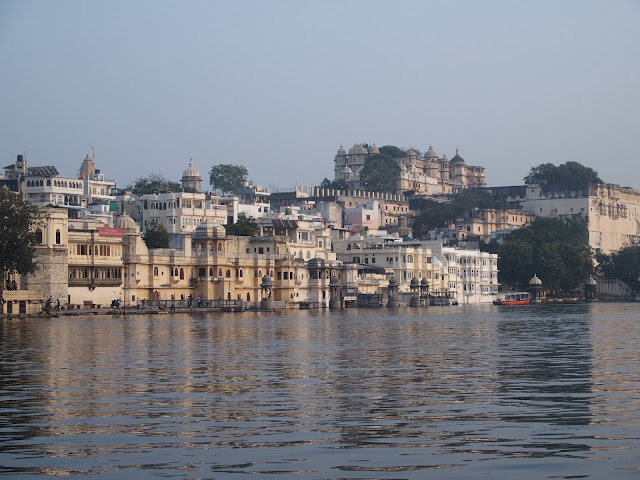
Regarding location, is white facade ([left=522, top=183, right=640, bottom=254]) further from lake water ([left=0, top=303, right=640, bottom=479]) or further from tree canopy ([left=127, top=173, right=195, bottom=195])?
lake water ([left=0, top=303, right=640, bottom=479])

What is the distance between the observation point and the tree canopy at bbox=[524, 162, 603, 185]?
188 meters

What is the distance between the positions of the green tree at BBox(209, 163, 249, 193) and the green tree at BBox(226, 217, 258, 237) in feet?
183

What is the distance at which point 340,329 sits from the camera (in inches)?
2076

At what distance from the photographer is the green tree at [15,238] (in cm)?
6756

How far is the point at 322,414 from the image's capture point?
17766mm

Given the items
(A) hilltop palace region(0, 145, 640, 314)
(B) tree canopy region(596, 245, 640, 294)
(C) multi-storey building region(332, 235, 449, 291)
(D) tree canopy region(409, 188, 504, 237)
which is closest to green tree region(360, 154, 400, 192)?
(D) tree canopy region(409, 188, 504, 237)

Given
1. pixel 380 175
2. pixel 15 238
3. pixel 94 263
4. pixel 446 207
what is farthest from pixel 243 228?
pixel 380 175

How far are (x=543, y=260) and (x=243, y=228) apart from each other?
41318 millimetres

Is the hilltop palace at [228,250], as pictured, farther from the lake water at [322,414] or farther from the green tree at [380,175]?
the lake water at [322,414]

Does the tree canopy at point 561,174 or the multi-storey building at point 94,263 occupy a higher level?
the tree canopy at point 561,174

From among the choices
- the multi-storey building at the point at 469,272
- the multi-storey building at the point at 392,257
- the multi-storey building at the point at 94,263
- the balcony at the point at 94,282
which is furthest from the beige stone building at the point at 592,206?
the balcony at the point at 94,282

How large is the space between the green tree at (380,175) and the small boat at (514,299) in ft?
176

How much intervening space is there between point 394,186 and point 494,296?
54.6 m

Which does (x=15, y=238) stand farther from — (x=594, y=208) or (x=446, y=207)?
(x=594, y=208)
